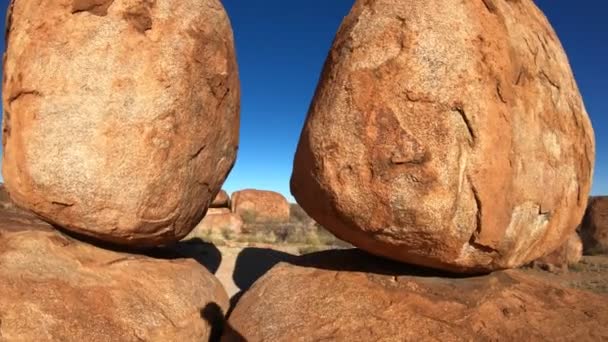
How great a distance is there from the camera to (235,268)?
627 cm

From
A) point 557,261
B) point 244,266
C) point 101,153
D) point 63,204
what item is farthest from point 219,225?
point 101,153

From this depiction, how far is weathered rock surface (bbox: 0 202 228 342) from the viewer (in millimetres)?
2525

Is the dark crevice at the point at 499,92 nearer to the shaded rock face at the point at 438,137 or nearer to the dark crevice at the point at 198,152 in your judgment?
the shaded rock face at the point at 438,137

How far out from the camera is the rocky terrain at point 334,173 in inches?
99.2

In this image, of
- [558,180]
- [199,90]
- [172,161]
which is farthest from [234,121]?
[558,180]

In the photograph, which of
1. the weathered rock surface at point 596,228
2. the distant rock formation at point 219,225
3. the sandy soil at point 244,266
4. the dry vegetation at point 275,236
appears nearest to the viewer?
the sandy soil at point 244,266

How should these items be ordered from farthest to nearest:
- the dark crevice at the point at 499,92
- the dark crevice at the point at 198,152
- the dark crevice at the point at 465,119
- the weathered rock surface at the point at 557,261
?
the weathered rock surface at the point at 557,261 → the dark crevice at the point at 198,152 → the dark crevice at the point at 499,92 → the dark crevice at the point at 465,119

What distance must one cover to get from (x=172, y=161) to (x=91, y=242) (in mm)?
908

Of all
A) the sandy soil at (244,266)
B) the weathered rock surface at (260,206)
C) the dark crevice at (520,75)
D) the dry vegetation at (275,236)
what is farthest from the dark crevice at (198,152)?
the weathered rock surface at (260,206)

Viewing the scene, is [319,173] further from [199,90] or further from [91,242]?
[91,242]

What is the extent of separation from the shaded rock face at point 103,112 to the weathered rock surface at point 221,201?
11.5m

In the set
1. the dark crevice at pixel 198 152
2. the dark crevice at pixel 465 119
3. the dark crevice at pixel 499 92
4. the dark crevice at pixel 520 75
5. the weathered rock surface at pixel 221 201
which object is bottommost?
the weathered rock surface at pixel 221 201

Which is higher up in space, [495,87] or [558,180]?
[495,87]

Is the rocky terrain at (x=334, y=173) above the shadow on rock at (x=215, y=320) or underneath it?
above
